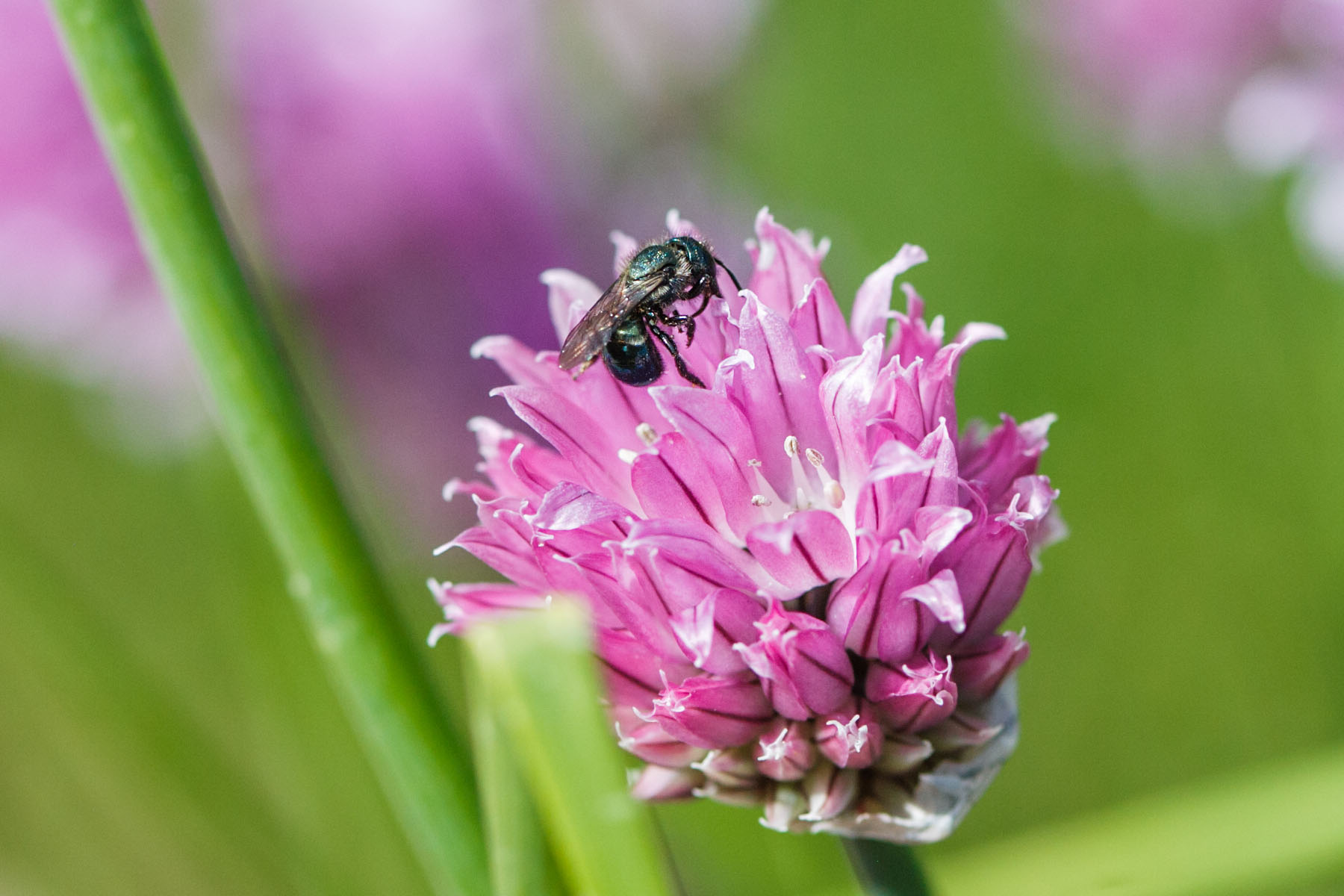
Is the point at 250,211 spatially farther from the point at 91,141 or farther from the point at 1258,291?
the point at 1258,291

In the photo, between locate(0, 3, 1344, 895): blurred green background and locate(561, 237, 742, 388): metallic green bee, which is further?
locate(0, 3, 1344, 895): blurred green background

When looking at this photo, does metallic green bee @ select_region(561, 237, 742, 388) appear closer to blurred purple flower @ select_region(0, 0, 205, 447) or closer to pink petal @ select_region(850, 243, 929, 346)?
pink petal @ select_region(850, 243, 929, 346)

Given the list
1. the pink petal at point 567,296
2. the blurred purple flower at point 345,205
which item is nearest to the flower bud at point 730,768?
the pink petal at point 567,296

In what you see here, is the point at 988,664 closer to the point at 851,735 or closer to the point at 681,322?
the point at 851,735

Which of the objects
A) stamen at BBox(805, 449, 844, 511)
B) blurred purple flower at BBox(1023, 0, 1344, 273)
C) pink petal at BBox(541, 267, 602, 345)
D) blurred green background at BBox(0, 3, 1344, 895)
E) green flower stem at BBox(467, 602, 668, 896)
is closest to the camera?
green flower stem at BBox(467, 602, 668, 896)

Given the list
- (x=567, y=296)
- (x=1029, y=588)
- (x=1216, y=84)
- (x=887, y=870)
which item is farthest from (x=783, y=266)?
(x=1216, y=84)

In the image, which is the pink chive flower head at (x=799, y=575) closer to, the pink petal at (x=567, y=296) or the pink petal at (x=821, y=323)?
the pink petal at (x=821, y=323)

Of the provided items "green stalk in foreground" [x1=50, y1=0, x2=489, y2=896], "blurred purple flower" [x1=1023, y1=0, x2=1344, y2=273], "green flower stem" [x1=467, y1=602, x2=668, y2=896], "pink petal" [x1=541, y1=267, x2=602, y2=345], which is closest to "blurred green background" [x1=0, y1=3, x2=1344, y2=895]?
"blurred purple flower" [x1=1023, y1=0, x2=1344, y2=273]
